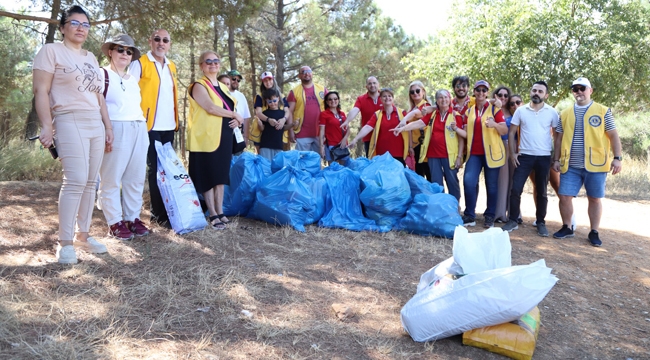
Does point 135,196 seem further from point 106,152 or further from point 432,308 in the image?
point 432,308

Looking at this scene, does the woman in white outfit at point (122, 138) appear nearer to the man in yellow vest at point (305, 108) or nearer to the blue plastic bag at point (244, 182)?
the blue plastic bag at point (244, 182)

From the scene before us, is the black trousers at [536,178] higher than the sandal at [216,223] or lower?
higher

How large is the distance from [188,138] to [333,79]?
1209 centimetres

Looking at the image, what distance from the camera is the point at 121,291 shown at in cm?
301

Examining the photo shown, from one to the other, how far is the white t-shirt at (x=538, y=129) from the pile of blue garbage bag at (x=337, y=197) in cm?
106

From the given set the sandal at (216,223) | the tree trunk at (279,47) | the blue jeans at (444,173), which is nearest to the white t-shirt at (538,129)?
the blue jeans at (444,173)

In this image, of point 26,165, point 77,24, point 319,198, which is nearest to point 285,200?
point 319,198

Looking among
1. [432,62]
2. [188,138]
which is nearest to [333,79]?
[432,62]

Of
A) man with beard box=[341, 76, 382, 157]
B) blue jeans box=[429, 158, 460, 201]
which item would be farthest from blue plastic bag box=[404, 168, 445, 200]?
man with beard box=[341, 76, 382, 157]

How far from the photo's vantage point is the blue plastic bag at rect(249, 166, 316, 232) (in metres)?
4.82

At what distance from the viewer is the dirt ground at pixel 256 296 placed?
2527 mm

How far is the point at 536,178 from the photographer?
5.54 meters

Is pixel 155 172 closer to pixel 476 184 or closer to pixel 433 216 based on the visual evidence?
pixel 433 216

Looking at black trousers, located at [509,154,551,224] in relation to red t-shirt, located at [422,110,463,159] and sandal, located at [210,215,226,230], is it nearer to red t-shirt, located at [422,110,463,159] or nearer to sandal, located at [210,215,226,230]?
red t-shirt, located at [422,110,463,159]
